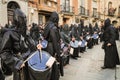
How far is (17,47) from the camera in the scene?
4.99 metres

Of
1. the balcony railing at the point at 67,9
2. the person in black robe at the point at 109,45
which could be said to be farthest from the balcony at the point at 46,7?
the person in black robe at the point at 109,45

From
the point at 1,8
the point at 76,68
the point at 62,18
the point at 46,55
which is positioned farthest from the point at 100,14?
the point at 46,55

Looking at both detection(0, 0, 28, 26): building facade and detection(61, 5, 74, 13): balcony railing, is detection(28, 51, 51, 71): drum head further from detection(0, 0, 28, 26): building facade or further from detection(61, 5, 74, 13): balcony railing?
detection(61, 5, 74, 13): balcony railing

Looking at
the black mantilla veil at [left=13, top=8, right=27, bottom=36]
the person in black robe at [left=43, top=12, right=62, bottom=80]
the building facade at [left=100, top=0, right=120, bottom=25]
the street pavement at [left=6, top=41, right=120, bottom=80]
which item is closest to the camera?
the black mantilla veil at [left=13, top=8, right=27, bottom=36]

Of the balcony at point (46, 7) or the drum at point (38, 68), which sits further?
the balcony at point (46, 7)

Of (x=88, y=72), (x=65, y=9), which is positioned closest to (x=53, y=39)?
(x=88, y=72)

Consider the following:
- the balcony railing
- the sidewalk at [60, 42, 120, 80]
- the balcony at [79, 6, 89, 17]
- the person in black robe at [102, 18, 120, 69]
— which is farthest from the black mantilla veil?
the balcony at [79, 6, 89, 17]

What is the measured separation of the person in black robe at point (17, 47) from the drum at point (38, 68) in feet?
0.43

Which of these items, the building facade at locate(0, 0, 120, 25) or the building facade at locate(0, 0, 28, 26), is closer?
the building facade at locate(0, 0, 28, 26)

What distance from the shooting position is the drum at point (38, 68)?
5434 mm

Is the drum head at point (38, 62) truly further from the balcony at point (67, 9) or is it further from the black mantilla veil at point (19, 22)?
the balcony at point (67, 9)

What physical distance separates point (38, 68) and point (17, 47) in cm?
71

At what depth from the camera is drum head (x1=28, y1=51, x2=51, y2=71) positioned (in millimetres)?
5446

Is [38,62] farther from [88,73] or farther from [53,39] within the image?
[88,73]
